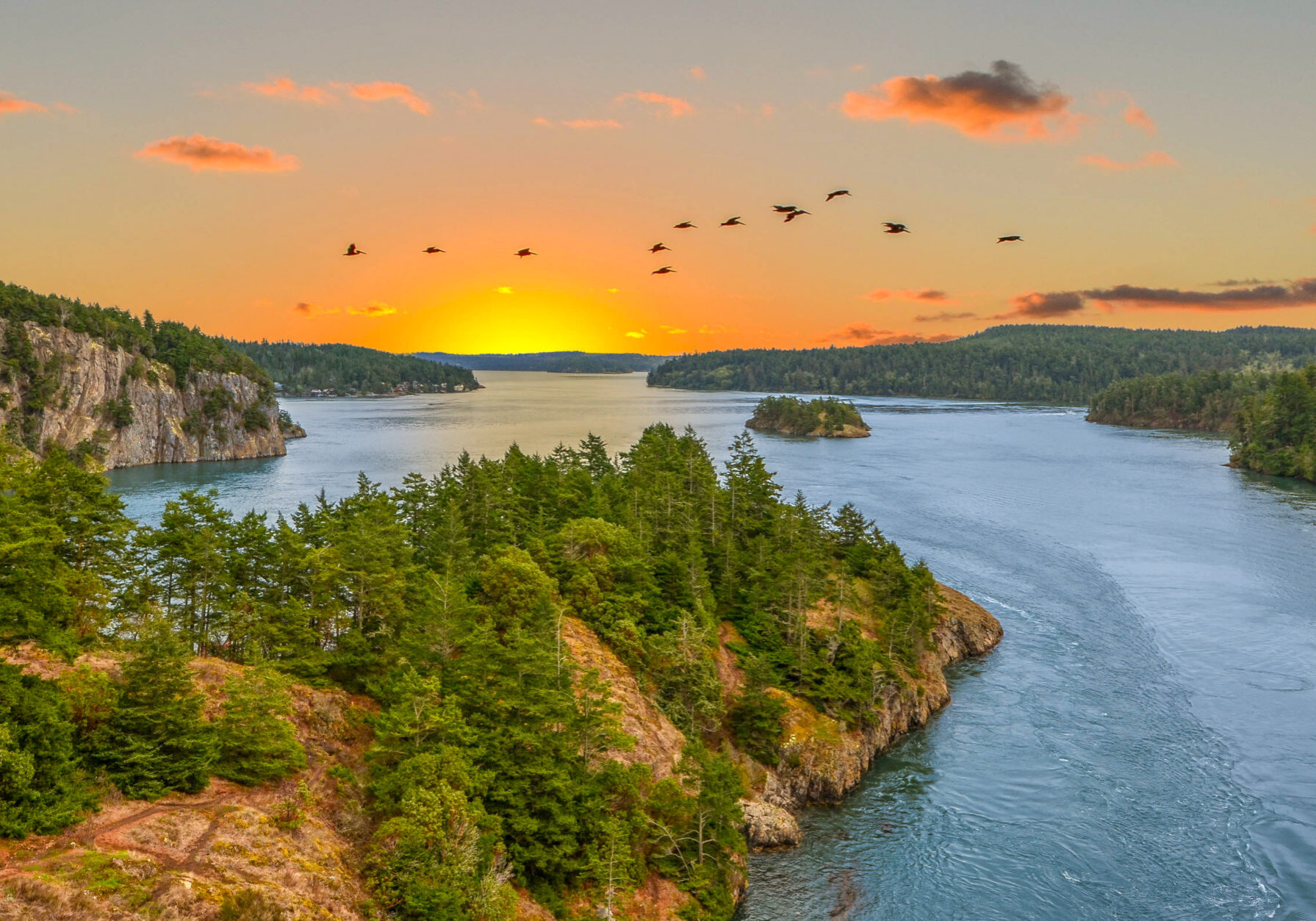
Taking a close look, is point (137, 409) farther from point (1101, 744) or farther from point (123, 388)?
point (1101, 744)

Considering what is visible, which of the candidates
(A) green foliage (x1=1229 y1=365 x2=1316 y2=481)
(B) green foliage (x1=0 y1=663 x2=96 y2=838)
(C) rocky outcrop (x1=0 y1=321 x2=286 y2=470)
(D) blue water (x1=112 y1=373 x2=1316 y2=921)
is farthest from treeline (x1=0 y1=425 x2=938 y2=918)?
(A) green foliage (x1=1229 y1=365 x2=1316 y2=481)

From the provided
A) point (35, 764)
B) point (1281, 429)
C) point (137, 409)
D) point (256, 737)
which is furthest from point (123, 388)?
point (1281, 429)

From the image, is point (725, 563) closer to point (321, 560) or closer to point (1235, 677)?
point (321, 560)

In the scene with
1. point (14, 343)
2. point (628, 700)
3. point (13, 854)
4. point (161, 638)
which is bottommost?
point (628, 700)

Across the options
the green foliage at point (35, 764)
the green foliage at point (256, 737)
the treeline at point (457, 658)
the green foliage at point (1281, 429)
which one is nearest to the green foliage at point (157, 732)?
the treeline at point (457, 658)

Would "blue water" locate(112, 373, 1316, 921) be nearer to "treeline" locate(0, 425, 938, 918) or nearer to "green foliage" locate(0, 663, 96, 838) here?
"treeline" locate(0, 425, 938, 918)

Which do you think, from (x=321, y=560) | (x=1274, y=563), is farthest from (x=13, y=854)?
(x=1274, y=563)

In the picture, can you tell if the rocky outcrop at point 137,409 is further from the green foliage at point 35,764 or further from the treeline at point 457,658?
the green foliage at point 35,764
